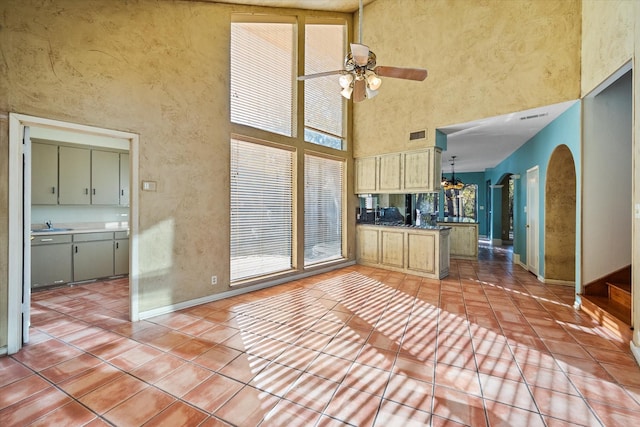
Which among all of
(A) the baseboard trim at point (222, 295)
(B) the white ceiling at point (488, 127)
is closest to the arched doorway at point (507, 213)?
(B) the white ceiling at point (488, 127)

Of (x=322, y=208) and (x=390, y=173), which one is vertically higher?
(x=390, y=173)

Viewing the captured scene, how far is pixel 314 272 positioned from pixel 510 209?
8875mm

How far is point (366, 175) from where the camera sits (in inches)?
245

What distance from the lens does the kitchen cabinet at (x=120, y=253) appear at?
5.18 meters

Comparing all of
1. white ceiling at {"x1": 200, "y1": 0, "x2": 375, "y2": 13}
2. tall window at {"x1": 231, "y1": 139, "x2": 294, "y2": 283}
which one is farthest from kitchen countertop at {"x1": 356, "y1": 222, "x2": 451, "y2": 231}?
white ceiling at {"x1": 200, "y1": 0, "x2": 375, "y2": 13}

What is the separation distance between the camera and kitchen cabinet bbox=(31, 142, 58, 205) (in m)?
4.58

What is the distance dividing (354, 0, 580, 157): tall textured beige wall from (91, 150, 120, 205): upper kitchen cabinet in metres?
4.93

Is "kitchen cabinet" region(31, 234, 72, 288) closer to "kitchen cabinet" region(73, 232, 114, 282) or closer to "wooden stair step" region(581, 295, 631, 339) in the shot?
"kitchen cabinet" region(73, 232, 114, 282)

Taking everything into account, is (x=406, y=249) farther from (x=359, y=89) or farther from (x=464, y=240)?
(x=359, y=89)

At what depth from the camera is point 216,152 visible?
397 centimetres

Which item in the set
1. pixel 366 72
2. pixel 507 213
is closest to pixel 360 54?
pixel 366 72

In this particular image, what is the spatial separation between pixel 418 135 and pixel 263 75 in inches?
120

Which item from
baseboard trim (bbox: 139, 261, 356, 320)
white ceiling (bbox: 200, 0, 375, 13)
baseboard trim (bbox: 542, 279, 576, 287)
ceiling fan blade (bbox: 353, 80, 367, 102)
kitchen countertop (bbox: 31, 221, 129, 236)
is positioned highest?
white ceiling (bbox: 200, 0, 375, 13)

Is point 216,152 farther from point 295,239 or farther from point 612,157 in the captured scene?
point 612,157
